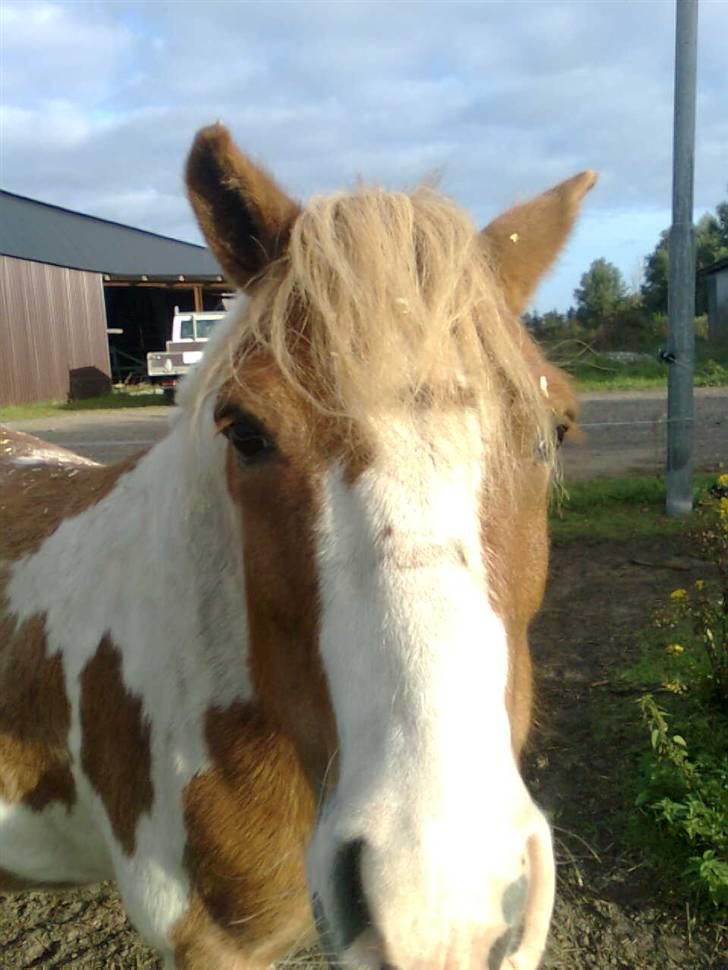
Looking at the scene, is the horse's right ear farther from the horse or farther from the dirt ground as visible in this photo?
the dirt ground

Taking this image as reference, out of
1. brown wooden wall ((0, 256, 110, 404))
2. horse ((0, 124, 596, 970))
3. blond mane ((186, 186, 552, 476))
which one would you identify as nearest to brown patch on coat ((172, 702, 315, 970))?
horse ((0, 124, 596, 970))

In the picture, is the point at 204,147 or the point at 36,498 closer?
the point at 204,147

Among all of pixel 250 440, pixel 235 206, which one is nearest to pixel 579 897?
pixel 250 440

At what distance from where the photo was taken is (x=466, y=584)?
4.41ft

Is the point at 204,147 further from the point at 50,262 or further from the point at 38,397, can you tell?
the point at 50,262

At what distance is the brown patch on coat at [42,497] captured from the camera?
2.71 meters

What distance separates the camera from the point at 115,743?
2207mm

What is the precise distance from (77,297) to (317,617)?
1176 inches

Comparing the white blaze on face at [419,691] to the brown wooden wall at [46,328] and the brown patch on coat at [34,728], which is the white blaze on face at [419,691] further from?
the brown wooden wall at [46,328]

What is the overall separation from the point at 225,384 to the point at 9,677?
1410mm

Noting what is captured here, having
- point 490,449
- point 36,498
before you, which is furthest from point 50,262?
point 490,449

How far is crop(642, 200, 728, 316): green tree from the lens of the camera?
37.6 m

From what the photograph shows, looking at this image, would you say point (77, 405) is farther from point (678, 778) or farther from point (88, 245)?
point (678, 778)

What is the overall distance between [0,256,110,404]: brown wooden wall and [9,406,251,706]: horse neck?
2410 centimetres
